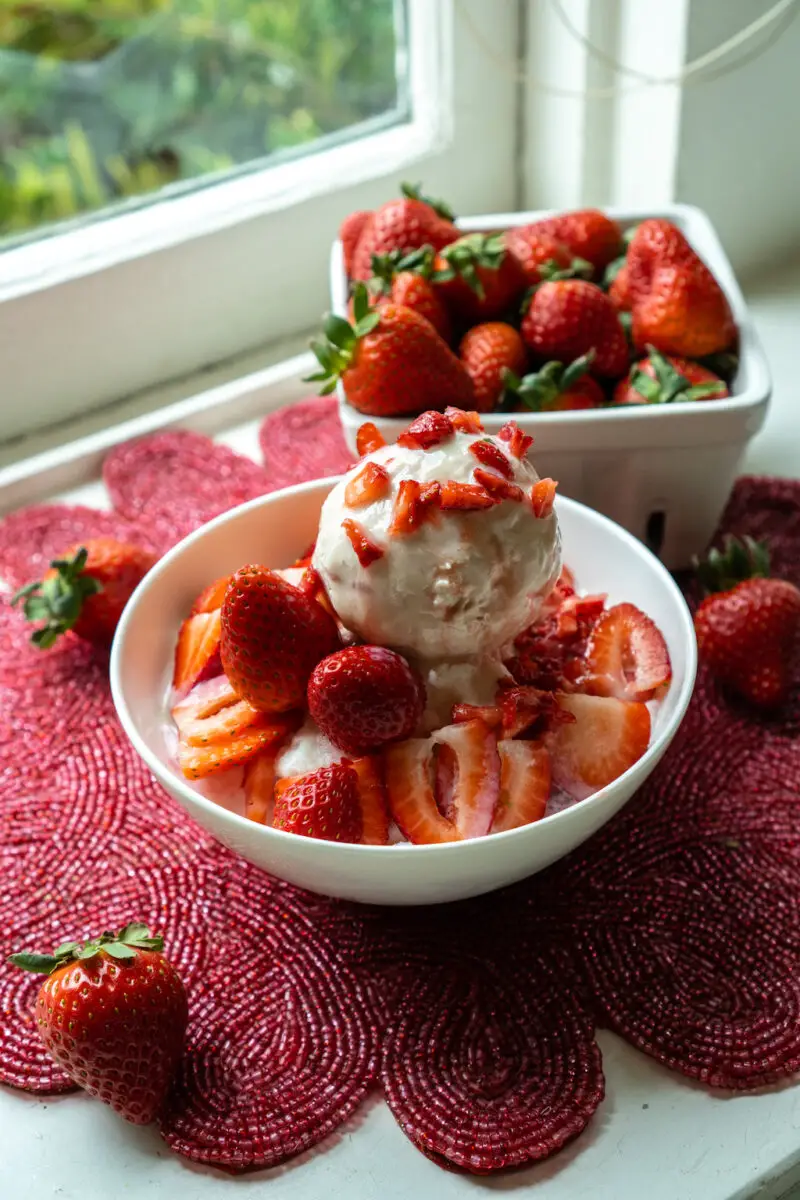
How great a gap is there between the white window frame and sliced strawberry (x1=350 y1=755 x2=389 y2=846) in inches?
28.2

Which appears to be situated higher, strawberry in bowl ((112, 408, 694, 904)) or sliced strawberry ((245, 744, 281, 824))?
strawberry in bowl ((112, 408, 694, 904))

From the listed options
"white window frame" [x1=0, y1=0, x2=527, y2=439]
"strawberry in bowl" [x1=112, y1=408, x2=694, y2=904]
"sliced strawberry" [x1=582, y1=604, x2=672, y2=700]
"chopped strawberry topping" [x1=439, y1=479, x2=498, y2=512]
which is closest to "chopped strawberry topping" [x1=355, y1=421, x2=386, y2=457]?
"strawberry in bowl" [x1=112, y1=408, x2=694, y2=904]

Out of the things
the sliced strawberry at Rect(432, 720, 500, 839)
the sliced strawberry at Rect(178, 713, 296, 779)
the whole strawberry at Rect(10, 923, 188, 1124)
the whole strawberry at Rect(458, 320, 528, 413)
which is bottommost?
the whole strawberry at Rect(10, 923, 188, 1124)

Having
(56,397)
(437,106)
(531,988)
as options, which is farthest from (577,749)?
(437,106)

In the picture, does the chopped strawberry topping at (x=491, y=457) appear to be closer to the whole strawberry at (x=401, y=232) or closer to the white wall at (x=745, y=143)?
the whole strawberry at (x=401, y=232)

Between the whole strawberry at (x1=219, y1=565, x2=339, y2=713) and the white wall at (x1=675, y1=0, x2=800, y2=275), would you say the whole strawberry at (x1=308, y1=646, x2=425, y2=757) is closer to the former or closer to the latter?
the whole strawberry at (x1=219, y1=565, x2=339, y2=713)

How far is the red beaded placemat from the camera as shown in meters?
0.75

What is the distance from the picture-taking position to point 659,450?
106cm

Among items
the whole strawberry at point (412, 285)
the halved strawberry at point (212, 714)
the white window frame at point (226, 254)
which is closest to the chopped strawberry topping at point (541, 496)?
the halved strawberry at point (212, 714)

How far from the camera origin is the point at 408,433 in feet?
2.71

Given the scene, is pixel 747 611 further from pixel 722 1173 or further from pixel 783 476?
pixel 722 1173

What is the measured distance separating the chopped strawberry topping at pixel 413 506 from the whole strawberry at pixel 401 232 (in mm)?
435

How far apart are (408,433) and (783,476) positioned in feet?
1.80

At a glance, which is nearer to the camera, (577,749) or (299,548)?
(577,749)
